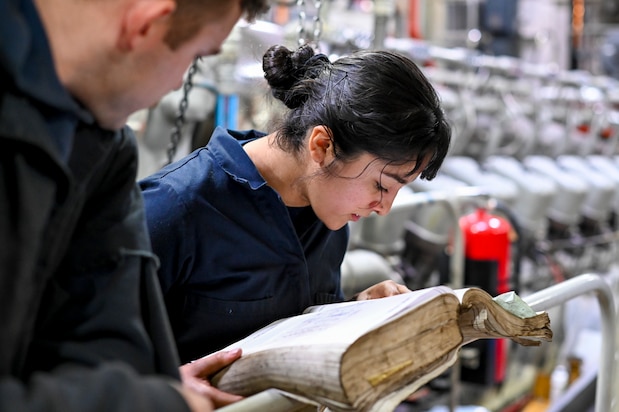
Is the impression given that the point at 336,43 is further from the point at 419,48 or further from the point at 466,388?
the point at 466,388

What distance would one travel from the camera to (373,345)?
86 centimetres

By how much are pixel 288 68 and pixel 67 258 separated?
26.6 inches

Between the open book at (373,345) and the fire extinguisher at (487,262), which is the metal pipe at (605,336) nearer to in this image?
the open book at (373,345)

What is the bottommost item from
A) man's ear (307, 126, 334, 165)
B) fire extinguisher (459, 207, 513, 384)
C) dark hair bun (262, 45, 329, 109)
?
fire extinguisher (459, 207, 513, 384)

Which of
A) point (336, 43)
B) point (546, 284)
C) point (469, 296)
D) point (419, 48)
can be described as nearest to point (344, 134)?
point (469, 296)

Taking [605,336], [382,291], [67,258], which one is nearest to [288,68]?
[382,291]

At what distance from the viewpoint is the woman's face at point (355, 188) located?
1.25 metres

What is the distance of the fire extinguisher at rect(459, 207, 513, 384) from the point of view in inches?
123

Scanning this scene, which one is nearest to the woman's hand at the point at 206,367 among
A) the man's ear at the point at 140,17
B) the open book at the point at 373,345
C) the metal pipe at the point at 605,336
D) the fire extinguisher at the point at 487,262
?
the open book at the point at 373,345

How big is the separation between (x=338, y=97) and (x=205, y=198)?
266mm

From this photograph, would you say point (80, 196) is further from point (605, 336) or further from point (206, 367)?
point (605, 336)

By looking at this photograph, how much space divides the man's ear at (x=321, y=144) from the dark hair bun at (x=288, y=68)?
0.10m

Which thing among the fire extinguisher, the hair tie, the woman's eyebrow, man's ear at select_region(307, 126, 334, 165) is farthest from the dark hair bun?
the fire extinguisher

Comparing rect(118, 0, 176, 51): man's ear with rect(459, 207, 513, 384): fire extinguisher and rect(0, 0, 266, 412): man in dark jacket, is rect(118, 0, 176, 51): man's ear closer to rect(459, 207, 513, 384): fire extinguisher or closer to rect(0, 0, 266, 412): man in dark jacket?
rect(0, 0, 266, 412): man in dark jacket
